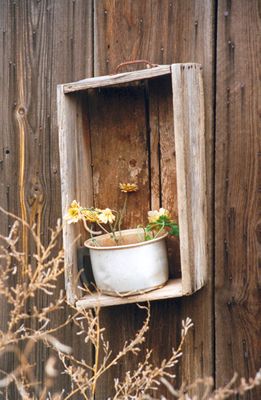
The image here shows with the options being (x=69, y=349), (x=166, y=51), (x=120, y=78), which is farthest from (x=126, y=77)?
(x=69, y=349)

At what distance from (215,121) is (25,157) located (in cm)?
80

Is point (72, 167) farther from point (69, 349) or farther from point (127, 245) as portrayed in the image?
point (69, 349)

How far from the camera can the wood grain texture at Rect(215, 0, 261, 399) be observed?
194 centimetres

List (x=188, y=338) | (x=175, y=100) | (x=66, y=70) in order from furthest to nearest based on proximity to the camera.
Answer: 1. (x=66, y=70)
2. (x=188, y=338)
3. (x=175, y=100)

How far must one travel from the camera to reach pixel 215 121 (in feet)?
6.55

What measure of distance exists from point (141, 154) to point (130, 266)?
1.50 feet

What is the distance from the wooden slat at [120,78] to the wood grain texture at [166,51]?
0.21 m

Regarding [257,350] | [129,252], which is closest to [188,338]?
[257,350]

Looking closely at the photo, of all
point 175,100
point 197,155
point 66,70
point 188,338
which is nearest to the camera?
point 175,100

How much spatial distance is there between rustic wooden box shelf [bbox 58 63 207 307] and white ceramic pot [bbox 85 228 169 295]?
0.04 meters

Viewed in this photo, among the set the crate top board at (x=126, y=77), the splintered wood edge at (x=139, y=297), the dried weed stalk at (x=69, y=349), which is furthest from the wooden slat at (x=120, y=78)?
the splintered wood edge at (x=139, y=297)

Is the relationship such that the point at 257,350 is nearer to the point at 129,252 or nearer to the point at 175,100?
the point at 129,252

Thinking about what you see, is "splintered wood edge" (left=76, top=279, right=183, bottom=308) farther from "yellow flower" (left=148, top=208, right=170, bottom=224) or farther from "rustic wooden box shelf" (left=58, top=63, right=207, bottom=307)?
"yellow flower" (left=148, top=208, right=170, bottom=224)

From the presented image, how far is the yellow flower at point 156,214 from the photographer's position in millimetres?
1972
